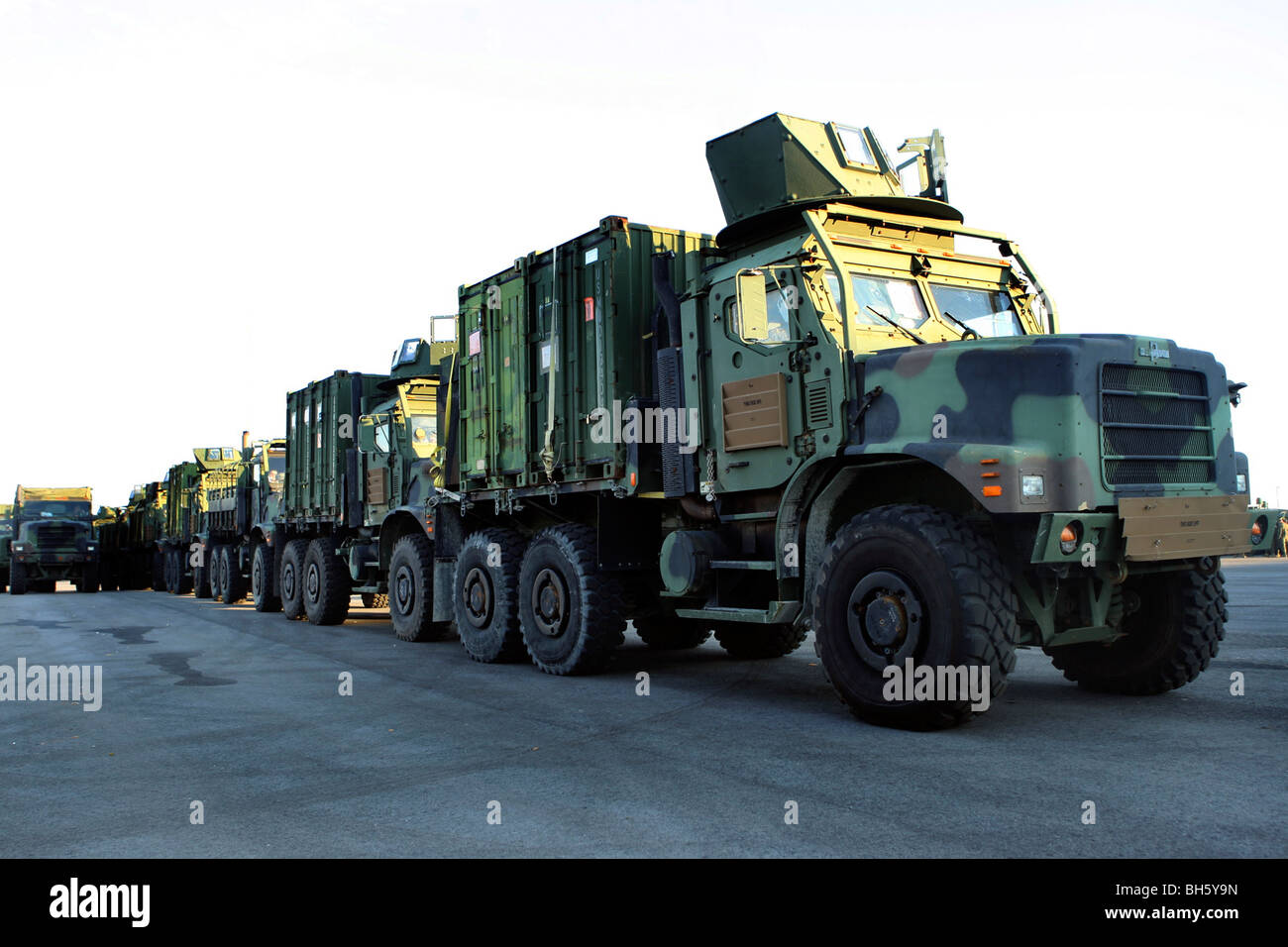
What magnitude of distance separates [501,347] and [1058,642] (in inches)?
278

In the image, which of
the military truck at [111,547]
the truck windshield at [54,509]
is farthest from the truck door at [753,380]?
the military truck at [111,547]

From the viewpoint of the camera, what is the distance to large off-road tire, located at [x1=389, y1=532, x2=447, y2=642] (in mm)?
13906

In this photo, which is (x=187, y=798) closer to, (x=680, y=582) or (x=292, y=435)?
(x=680, y=582)

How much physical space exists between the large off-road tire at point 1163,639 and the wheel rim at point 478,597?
587 cm

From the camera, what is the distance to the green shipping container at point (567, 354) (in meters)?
10.1

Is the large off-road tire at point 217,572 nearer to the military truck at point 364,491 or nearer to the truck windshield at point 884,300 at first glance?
the military truck at point 364,491

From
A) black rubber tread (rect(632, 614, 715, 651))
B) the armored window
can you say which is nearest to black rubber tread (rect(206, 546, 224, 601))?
black rubber tread (rect(632, 614, 715, 651))

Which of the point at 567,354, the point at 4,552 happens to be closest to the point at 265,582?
the point at 567,354

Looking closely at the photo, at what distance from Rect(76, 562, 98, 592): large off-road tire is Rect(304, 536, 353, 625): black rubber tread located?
19796 millimetres

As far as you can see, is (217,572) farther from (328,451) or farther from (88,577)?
(88,577)

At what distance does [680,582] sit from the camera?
29.0ft

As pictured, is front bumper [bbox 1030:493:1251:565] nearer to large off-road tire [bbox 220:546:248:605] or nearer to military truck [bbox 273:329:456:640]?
military truck [bbox 273:329:456:640]
